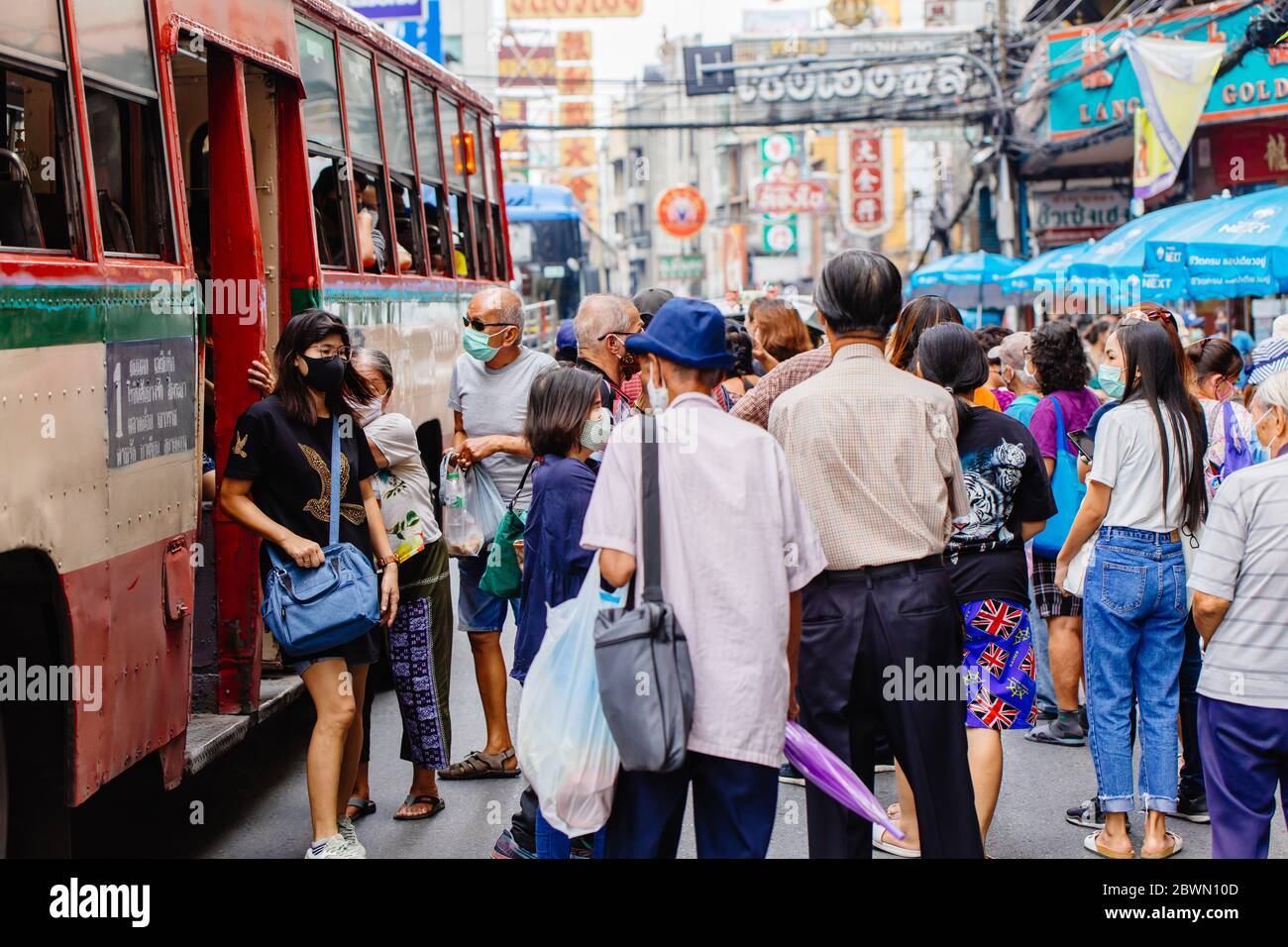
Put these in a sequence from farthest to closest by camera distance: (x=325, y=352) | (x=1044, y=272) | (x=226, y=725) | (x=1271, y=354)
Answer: (x=1044, y=272) < (x=1271, y=354) < (x=226, y=725) < (x=325, y=352)

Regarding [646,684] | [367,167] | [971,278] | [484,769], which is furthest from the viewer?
[971,278]

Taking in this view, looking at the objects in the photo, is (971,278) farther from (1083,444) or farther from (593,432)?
(593,432)

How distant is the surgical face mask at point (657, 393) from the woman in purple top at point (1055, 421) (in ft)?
10.3

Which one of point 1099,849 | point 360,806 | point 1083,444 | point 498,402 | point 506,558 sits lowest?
point 1099,849

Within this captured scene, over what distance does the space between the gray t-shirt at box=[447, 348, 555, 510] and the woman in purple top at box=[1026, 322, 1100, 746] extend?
228cm

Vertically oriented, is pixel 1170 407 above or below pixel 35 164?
below

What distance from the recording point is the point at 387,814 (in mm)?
6750

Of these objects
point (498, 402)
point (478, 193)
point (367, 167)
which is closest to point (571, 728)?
point (498, 402)

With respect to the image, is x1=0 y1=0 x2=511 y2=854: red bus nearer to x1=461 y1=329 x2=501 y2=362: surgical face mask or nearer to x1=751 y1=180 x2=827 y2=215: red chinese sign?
x1=461 y1=329 x2=501 y2=362: surgical face mask

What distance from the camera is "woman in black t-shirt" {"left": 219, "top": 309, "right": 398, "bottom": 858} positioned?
18.0ft

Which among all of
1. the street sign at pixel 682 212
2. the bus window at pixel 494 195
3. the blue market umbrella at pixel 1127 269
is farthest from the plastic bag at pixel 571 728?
the street sign at pixel 682 212

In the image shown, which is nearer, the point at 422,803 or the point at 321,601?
the point at 321,601

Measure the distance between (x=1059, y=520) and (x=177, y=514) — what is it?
159 inches

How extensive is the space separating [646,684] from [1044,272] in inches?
482
